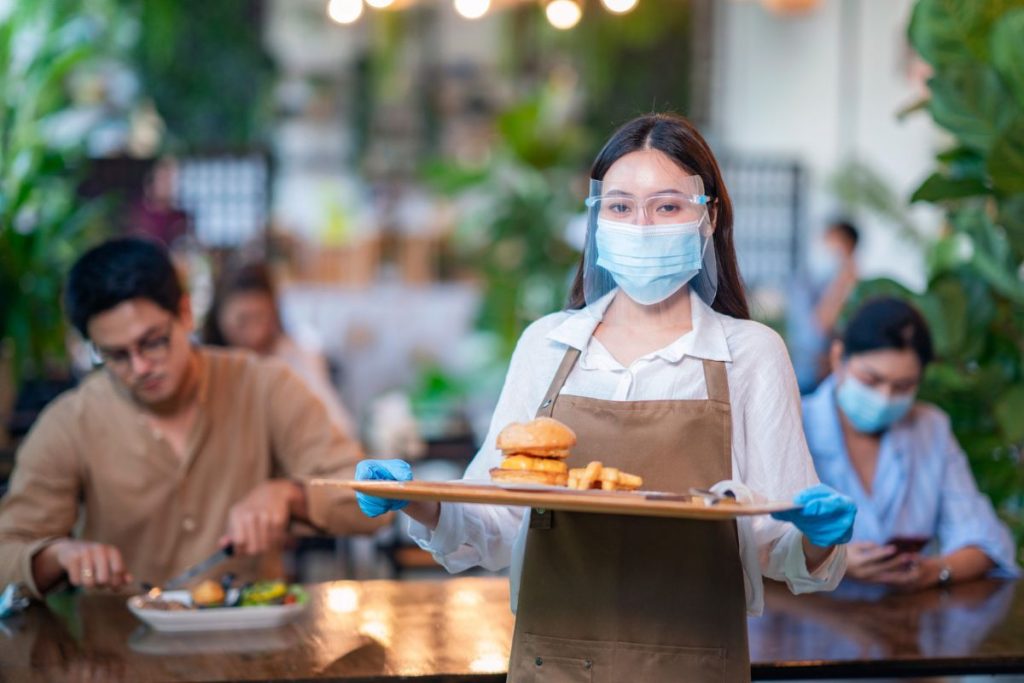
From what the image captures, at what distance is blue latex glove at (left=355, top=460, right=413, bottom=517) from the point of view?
191 cm

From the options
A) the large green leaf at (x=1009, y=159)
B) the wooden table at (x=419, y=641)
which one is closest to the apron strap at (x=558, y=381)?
the wooden table at (x=419, y=641)

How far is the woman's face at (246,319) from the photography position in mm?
5125

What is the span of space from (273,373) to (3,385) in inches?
76.6

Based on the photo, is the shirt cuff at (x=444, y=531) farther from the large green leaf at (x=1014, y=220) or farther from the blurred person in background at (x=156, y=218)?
the blurred person in background at (x=156, y=218)

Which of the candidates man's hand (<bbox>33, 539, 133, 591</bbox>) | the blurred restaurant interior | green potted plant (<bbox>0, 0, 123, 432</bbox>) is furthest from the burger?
green potted plant (<bbox>0, 0, 123, 432</bbox>)

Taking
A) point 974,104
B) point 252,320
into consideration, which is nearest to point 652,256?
point 974,104

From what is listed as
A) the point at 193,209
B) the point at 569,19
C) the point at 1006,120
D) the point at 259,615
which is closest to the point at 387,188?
the point at 193,209

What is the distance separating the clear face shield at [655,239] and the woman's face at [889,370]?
1.33 m

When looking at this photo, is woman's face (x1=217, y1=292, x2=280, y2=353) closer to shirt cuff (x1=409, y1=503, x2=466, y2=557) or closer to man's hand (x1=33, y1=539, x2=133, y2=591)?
man's hand (x1=33, y1=539, x2=133, y2=591)

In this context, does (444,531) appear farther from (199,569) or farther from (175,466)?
(175,466)

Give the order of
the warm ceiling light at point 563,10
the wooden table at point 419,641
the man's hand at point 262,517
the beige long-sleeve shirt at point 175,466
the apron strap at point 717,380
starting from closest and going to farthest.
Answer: the apron strap at point 717,380, the wooden table at point 419,641, the man's hand at point 262,517, the beige long-sleeve shirt at point 175,466, the warm ceiling light at point 563,10

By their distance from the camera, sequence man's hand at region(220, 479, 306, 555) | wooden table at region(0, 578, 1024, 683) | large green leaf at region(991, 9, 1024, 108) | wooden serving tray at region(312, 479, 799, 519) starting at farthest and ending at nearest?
large green leaf at region(991, 9, 1024, 108) < man's hand at region(220, 479, 306, 555) < wooden table at region(0, 578, 1024, 683) < wooden serving tray at region(312, 479, 799, 519)

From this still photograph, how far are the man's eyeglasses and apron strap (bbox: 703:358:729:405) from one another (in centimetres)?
148

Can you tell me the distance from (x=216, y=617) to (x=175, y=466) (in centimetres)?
66
